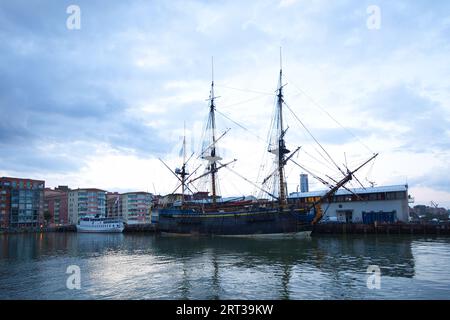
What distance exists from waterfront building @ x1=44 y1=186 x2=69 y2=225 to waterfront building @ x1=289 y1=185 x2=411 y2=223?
414 feet

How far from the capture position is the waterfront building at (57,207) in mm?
160875

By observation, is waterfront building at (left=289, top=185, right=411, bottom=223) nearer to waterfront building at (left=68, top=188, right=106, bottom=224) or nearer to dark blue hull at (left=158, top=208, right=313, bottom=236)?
dark blue hull at (left=158, top=208, right=313, bottom=236)

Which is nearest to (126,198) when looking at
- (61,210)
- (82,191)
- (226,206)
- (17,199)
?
(82,191)

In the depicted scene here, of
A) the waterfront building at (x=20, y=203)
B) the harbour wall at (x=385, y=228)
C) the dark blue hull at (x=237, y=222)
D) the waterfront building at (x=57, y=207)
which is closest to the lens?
the harbour wall at (x=385, y=228)

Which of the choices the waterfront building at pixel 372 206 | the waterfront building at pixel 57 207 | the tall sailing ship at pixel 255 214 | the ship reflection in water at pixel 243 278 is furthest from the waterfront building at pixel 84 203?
the ship reflection in water at pixel 243 278

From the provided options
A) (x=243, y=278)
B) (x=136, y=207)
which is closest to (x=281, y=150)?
(x=243, y=278)

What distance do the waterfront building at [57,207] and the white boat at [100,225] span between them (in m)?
49.8

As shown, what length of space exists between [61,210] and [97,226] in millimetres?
59724

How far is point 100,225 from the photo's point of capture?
11331 cm

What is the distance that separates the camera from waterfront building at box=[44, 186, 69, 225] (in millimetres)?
160875

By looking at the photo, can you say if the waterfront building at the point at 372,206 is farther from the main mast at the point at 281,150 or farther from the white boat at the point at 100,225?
the white boat at the point at 100,225

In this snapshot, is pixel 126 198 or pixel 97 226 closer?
pixel 97 226
